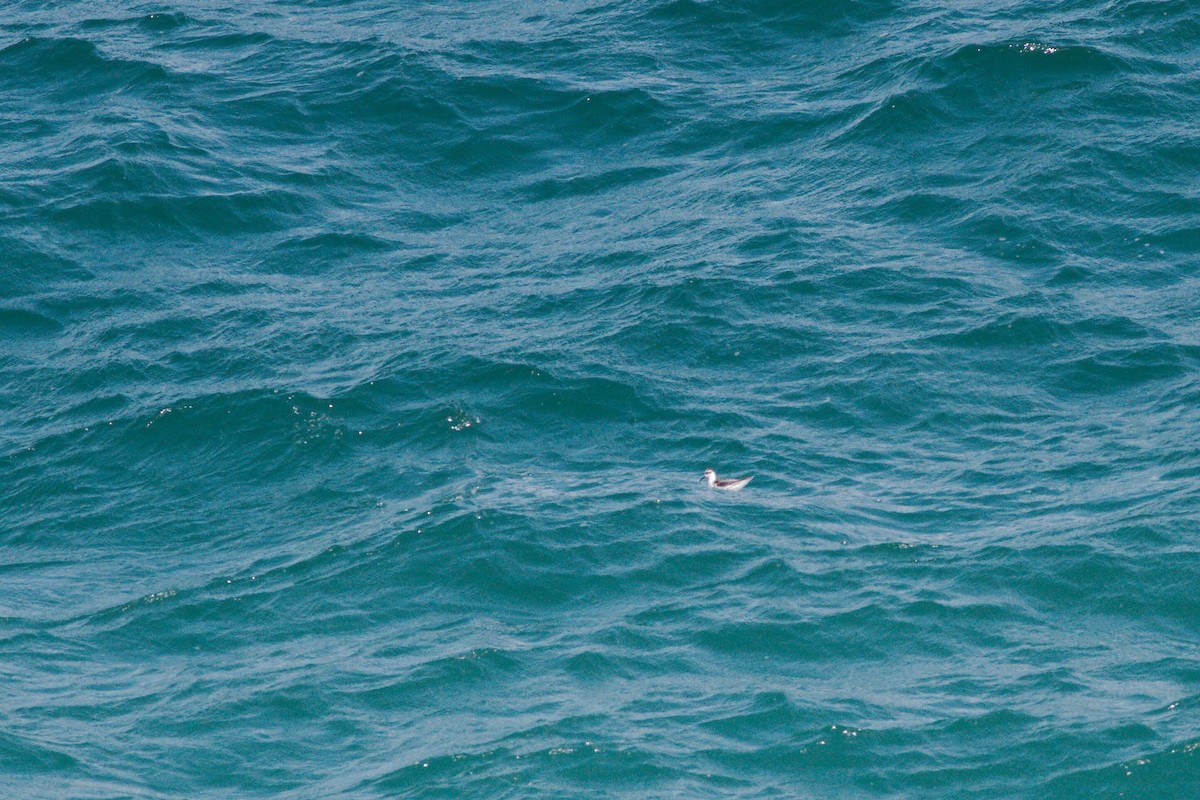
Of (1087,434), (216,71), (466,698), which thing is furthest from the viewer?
(216,71)

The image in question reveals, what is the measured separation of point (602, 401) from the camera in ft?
129

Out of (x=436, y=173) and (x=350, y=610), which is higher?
(x=436, y=173)

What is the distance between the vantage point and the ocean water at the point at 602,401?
29.9 metres

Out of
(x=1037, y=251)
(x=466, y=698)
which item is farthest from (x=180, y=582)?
(x=1037, y=251)

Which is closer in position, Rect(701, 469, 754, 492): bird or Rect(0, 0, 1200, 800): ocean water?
Rect(0, 0, 1200, 800): ocean water

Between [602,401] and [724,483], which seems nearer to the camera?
[724,483]

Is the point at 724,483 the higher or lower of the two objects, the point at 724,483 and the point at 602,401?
the lower

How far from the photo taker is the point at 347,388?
40531 millimetres

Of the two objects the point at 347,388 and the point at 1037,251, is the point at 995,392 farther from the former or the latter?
the point at 347,388

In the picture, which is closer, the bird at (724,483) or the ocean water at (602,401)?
the ocean water at (602,401)

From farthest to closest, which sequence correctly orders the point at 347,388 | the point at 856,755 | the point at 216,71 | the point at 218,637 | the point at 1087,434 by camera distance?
1. the point at 216,71
2. the point at 347,388
3. the point at 1087,434
4. the point at 218,637
5. the point at 856,755

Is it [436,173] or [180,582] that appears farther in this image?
[436,173]

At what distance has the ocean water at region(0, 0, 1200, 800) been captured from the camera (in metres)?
29.9

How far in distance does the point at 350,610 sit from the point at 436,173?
20.2m
